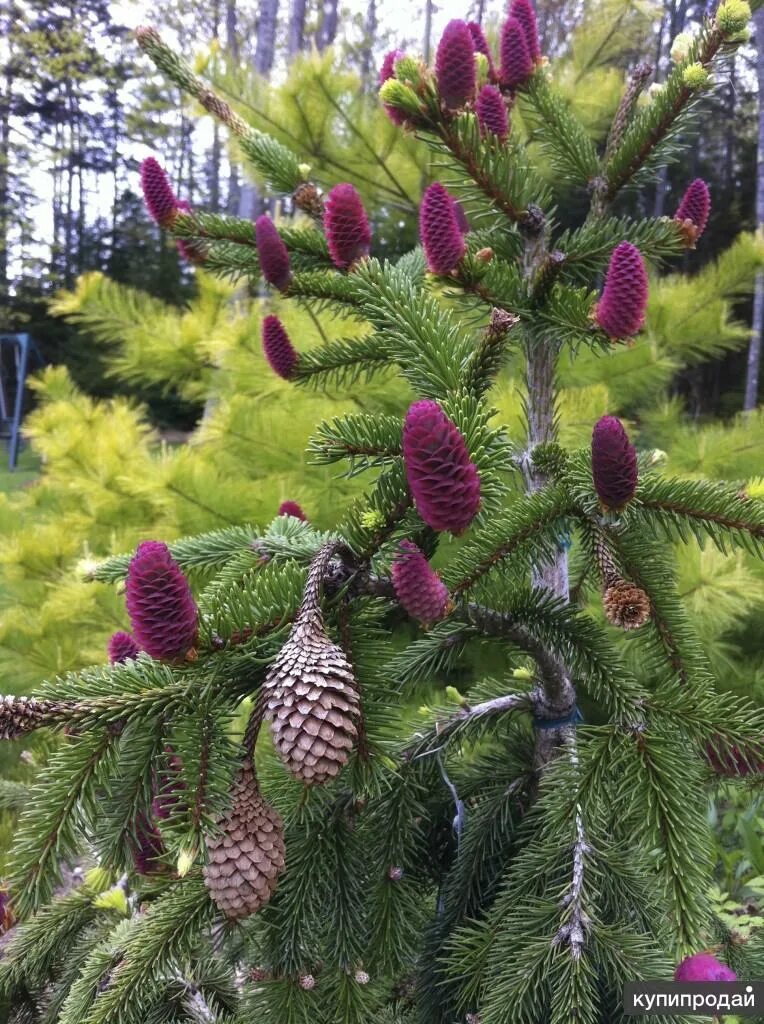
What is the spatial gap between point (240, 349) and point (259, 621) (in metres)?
1.82

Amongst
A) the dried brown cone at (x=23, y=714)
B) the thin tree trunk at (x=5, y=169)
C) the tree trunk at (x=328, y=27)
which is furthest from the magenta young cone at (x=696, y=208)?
the thin tree trunk at (x=5, y=169)

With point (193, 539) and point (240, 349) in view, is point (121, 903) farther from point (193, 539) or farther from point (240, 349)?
point (240, 349)

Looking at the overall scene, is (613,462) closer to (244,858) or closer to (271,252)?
(244,858)

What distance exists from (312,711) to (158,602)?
11 centimetres

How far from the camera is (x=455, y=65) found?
2.22ft

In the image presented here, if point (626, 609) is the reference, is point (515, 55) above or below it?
above

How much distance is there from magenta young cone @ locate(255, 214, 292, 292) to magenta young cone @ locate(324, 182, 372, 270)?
3.3 inches

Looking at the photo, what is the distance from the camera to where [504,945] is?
0.59 m

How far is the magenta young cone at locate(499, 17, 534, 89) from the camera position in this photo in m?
0.89

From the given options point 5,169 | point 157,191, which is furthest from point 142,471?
point 5,169

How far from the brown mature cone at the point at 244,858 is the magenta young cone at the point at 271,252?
62 cm

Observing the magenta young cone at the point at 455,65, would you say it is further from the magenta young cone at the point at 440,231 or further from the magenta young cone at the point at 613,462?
the magenta young cone at the point at 613,462

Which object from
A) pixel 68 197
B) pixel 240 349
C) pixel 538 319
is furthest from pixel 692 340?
pixel 68 197

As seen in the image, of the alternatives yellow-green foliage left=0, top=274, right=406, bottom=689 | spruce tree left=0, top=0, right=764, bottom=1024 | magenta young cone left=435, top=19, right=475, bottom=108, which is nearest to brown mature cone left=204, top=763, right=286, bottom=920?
spruce tree left=0, top=0, right=764, bottom=1024
